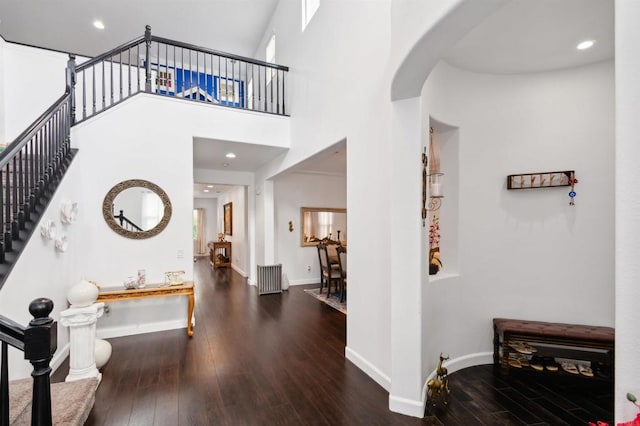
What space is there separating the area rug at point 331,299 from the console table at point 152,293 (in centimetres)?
Result: 231

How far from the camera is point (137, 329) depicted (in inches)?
155

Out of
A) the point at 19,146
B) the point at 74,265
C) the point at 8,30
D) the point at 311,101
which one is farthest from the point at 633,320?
the point at 8,30

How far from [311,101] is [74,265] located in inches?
144

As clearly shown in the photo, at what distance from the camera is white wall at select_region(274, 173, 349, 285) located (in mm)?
6781

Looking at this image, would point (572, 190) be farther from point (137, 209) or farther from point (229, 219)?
point (229, 219)

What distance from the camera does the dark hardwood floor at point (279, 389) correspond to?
7.22ft

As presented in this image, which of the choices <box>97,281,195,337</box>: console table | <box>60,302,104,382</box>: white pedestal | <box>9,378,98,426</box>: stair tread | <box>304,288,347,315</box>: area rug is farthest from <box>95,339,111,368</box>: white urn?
<box>304,288,347,315</box>: area rug

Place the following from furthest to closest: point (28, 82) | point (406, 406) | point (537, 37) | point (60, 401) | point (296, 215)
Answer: point (296, 215) < point (28, 82) < point (537, 37) < point (406, 406) < point (60, 401)

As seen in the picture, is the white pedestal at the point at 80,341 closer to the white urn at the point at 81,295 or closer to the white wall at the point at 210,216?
the white urn at the point at 81,295

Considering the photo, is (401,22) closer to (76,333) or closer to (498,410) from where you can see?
(498,410)

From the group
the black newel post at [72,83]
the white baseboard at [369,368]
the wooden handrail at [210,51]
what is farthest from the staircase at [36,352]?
the wooden handrail at [210,51]

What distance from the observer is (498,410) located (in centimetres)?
229

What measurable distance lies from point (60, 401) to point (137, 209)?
2.68m

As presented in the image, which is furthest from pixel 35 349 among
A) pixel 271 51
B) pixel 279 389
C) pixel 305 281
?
pixel 271 51
